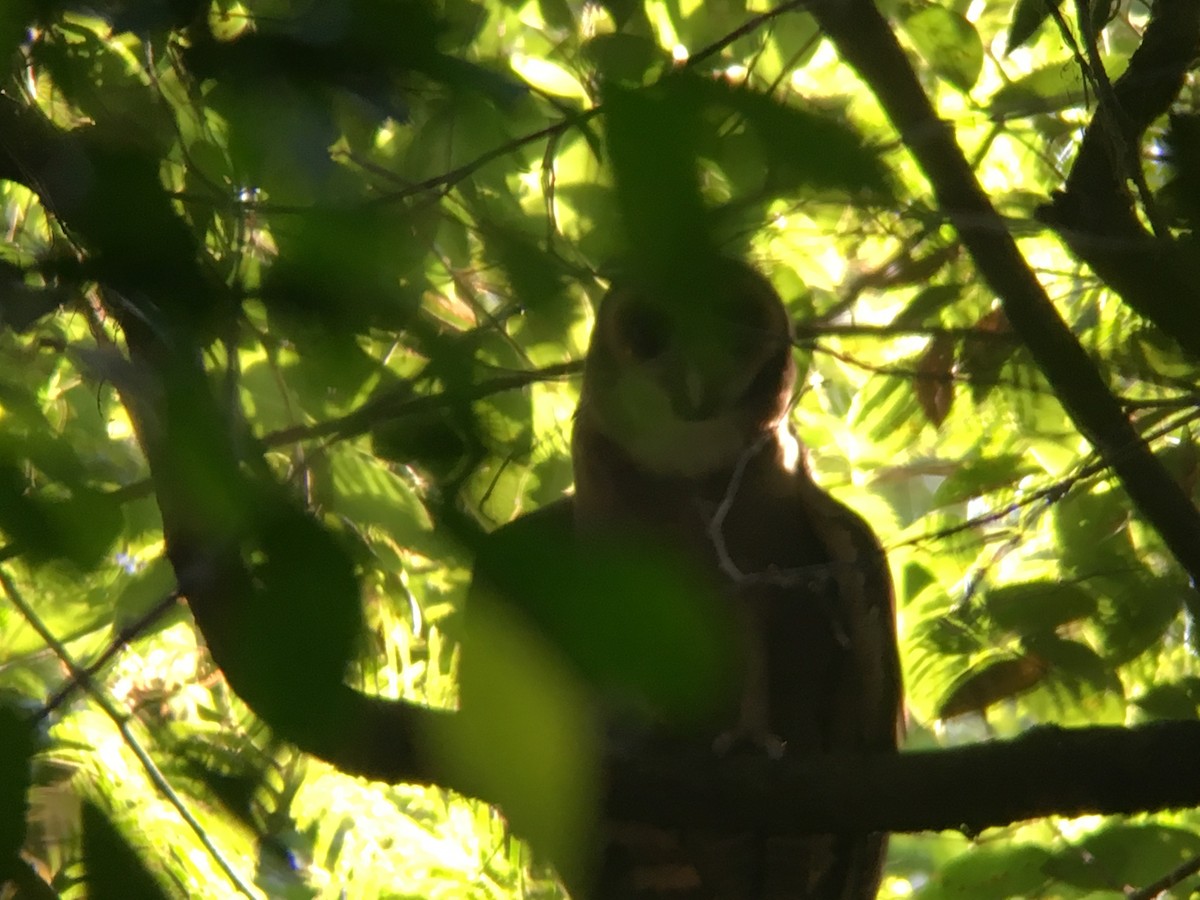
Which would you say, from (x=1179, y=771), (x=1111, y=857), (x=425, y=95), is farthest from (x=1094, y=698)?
(x=425, y=95)

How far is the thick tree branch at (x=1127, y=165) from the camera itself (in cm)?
177

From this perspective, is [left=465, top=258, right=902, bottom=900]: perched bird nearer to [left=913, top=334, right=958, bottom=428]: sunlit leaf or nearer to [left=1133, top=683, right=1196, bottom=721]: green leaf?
[left=913, top=334, right=958, bottom=428]: sunlit leaf

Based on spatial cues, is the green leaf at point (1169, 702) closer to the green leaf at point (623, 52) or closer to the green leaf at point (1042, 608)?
the green leaf at point (1042, 608)

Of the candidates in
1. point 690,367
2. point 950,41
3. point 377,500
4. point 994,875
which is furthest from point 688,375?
point 994,875

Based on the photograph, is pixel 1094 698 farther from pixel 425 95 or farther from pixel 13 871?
pixel 13 871

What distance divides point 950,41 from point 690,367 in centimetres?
148

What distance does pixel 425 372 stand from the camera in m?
0.88

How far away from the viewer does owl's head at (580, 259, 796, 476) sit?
2.10ft

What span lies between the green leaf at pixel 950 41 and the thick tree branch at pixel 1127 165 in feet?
0.66

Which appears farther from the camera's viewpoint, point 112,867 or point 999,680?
point 999,680

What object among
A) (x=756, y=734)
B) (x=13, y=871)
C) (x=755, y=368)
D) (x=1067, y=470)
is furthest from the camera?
(x=756, y=734)

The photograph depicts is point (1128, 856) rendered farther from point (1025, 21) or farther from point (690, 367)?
point (690, 367)

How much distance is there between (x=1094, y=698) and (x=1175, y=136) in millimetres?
1265

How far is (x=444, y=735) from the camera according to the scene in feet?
5.57
